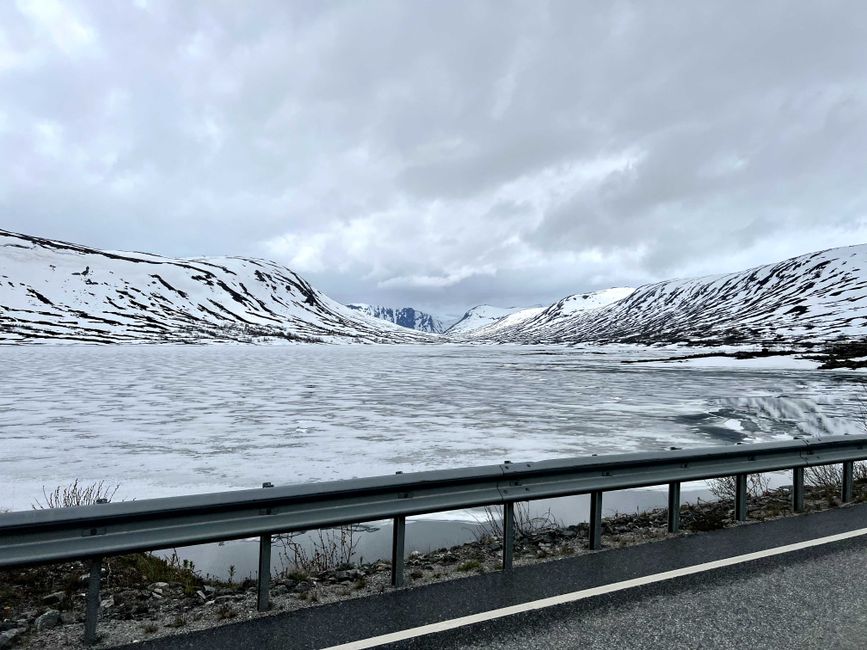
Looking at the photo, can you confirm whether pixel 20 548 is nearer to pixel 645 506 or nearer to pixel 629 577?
pixel 629 577

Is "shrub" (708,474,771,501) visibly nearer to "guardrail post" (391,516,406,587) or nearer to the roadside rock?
"guardrail post" (391,516,406,587)

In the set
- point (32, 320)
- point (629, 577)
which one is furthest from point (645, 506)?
point (32, 320)

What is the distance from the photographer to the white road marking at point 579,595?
11.8 ft

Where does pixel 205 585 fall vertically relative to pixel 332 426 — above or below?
above

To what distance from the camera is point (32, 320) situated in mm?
126875

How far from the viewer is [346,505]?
14.5 ft

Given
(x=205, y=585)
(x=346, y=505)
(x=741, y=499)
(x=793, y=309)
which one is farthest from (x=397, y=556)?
(x=793, y=309)

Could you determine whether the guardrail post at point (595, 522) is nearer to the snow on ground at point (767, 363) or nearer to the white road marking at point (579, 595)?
the white road marking at point (579, 595)

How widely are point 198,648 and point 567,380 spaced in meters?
29.8

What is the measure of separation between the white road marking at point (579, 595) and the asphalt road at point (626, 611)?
7 centimetres

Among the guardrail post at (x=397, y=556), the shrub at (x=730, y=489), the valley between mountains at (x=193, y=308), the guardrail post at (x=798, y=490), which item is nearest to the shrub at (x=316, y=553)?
the guardrail post at (x=397, y=556)

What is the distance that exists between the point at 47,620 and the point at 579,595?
3942mm

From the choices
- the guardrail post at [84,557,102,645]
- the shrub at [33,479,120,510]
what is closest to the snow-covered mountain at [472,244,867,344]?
the shrub at [33,479,120,510]

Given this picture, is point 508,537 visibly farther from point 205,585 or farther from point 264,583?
point 205,585
